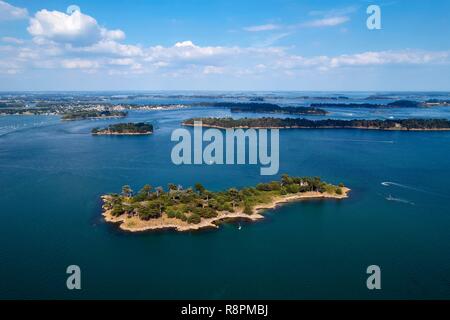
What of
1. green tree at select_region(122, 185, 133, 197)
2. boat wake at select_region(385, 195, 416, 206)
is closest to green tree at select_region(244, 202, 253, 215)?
green tree at select_region(122, 185, 133, 197)

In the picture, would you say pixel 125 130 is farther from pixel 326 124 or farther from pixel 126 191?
pixel 126 191

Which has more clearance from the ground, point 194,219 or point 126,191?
point 126,191

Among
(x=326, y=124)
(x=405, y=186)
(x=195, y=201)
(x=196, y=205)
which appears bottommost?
(x=405, y=186)

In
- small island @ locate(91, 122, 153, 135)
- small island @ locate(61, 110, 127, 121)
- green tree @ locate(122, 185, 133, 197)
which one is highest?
small island @ locate(61, 110, 127, 121)

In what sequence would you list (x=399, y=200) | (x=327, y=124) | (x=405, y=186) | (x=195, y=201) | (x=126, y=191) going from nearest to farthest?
1. (x=195, y=201)
2. (x=126, y=191)
3. (x=399, y=200)
4. (x=405, y=186)
5. (x=327, y=124)

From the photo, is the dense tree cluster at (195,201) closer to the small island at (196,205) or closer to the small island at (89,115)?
the small island at (196,205)

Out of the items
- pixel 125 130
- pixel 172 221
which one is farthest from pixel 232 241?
pixel 125 130

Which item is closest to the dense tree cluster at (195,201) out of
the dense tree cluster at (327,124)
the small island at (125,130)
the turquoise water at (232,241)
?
the turquoise water at (232,241)

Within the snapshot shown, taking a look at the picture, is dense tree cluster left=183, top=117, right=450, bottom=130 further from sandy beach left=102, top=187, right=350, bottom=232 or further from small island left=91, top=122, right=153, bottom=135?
sandy beach left=102, top=187, right=350, bottom=232
